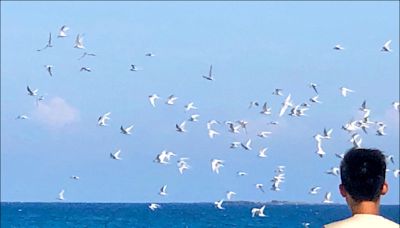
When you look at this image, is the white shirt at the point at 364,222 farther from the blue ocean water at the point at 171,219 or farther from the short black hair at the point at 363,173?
the blue ocean water at the point at 171,219

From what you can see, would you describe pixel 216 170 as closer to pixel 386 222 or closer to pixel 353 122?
pixel 353 122

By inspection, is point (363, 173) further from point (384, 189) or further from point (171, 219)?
point (171, 219)

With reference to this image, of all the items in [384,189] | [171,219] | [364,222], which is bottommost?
[364,222]

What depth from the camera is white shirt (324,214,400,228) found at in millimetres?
5410

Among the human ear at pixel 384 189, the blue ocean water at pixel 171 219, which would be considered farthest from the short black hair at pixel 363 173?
the blue ocean water at pixel 171 219

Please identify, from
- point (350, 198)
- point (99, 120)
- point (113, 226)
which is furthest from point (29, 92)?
point (113, 226)

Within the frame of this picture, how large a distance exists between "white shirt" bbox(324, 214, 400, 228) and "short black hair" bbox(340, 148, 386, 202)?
9 centimetres

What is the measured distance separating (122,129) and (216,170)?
10.7 feet

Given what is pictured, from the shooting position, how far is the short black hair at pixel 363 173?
5.51 m

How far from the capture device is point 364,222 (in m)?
5.46

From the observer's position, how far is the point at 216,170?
36625 mm

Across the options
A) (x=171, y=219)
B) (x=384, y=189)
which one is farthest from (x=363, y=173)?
(x=171, y=219)

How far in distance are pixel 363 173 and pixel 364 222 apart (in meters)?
0.20

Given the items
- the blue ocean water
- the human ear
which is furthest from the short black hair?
the blue ocean water
